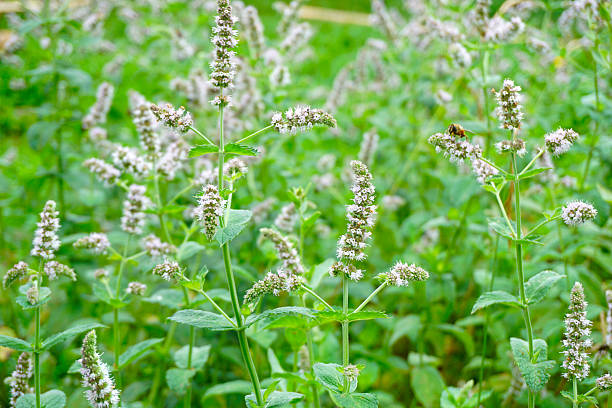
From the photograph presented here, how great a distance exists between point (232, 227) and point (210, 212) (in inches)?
4.3

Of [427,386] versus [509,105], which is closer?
[509,105]

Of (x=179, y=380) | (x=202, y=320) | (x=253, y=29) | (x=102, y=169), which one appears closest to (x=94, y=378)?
(x=202, y=320)

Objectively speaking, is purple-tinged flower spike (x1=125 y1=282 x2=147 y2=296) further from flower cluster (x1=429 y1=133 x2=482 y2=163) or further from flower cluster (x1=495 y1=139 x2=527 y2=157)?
flower cluster (x1=495 y1=139 x2=527 y2=157)

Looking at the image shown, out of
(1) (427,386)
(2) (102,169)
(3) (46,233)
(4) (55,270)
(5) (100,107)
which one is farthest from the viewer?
(5) (100,107)

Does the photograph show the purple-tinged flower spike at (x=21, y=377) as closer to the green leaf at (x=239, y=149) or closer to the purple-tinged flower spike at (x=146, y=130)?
the purple-tinged flower spike at (x=146, y=130)

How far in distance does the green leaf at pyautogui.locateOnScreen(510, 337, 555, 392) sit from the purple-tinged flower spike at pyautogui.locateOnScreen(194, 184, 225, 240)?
1.26 metres

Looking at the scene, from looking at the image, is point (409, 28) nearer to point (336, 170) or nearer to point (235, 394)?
point (336, 170)

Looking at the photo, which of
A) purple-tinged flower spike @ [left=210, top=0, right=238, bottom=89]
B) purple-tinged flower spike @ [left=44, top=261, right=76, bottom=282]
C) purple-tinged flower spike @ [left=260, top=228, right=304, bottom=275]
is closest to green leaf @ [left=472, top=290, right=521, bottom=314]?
purple-tinged flower spike @ [left=260, top=228, right=304, bottom=275]

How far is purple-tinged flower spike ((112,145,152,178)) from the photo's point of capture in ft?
8.84

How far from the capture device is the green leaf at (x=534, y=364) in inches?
78.0

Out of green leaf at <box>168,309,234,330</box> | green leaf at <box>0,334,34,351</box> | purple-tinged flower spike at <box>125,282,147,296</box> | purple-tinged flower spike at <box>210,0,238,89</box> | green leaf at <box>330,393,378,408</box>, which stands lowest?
green leaf at <box>330,393,378,408</box>

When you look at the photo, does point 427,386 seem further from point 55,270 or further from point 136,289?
point 55,270

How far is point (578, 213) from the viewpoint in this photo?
1.92m

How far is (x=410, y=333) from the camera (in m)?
3.25
